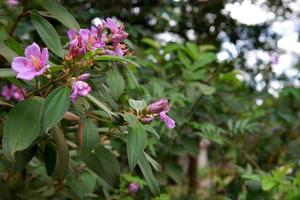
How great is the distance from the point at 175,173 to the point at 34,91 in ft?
4.06

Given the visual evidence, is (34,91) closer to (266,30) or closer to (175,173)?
(175,173)

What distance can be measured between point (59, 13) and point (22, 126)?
Result: 38cm

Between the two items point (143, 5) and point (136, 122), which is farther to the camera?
point (143, 5)

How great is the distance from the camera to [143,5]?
2.81 meters

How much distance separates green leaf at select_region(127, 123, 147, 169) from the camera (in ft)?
3.35

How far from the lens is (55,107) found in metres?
0.95

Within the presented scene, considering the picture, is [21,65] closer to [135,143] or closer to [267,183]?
[135,143]

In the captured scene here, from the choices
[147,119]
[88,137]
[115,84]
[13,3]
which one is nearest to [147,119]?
[147,119]

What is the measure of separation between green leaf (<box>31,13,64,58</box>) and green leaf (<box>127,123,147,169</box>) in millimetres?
258

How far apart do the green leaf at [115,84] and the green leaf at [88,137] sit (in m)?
0.21

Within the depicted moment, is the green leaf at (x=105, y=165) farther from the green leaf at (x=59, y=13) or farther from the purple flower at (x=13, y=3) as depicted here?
the purple flower at (x=13, y=3)

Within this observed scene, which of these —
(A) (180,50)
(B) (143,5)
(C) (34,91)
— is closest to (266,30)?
(B) (143,5)

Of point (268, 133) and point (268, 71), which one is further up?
point (268, 71)

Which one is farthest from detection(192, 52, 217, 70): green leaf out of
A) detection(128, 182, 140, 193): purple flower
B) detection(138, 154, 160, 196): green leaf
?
detection(138, 154, 160, 196): green leaf
